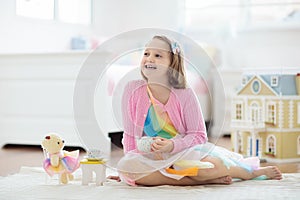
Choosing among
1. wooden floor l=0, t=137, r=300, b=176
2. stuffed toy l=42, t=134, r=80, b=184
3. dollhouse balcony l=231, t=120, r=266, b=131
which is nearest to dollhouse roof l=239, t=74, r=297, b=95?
dollhouse balcony l=231, t=120, r=266, b=131

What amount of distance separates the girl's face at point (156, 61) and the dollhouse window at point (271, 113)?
1.06m

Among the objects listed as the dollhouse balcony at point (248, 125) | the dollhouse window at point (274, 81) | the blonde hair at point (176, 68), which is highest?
the blonde hair at point (176, 68)

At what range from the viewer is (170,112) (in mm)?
1644

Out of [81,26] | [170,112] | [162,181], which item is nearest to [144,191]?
[162,181]

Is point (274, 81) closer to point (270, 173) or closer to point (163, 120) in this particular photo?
point (270, 173)

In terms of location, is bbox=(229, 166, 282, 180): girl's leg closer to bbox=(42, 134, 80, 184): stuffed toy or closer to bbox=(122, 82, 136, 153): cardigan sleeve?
bbox=(122, 82, 136, 153): cardigan sleeve

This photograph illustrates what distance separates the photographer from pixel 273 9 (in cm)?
425

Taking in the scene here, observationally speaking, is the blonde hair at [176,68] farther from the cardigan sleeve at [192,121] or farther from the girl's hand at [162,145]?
the girl's hand at [162,145]

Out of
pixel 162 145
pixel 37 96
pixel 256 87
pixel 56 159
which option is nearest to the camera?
pixel 162 145

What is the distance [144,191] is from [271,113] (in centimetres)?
116

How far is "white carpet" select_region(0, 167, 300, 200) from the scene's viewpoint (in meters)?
1.51

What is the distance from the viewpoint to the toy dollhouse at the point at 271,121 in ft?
8.36

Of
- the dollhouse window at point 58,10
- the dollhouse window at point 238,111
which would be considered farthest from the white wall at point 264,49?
the dollhouse window at point 238,111

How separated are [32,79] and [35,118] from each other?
21cm
